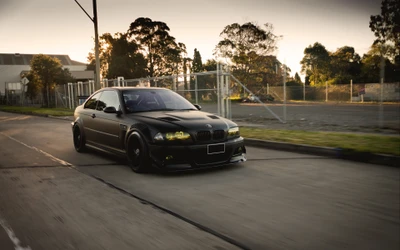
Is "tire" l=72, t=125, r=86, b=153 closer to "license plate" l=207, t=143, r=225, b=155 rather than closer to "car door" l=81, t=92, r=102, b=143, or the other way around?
"car door" l=81, t=92, r=102, b=143

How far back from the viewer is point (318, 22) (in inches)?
533

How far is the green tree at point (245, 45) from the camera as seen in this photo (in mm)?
48500

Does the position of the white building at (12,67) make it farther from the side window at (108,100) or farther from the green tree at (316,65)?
the side window at (108,100)

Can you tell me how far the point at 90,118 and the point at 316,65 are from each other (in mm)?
65332

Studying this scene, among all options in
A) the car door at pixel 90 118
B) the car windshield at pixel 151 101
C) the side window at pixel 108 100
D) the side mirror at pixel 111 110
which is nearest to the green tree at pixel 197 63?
the car door at pixel 90 118

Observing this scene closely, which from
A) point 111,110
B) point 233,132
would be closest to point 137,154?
point 111,110

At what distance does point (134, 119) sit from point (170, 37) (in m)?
54.1

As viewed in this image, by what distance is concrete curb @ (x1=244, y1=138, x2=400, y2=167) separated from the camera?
22.5 feet

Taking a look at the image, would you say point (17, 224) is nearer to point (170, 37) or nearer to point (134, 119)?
point (134, 119)

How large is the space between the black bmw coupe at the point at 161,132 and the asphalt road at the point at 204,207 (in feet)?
0.98

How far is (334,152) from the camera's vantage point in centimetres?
774

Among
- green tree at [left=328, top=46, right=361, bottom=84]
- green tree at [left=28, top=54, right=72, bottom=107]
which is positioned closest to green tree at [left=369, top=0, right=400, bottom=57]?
green tree at [left=328, top=46, right=361, bottom=84]

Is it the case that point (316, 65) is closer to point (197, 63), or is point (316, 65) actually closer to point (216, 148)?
point (197, 63)

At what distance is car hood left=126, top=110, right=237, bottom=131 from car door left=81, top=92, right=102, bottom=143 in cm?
158
